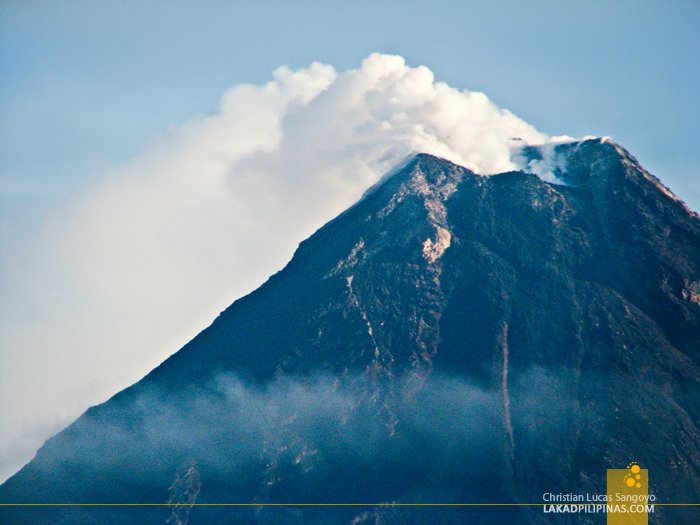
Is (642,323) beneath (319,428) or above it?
above

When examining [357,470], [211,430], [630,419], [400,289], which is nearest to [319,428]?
[357,470]

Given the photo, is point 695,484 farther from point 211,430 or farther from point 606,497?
point 211,430

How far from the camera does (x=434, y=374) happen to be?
13075 centimetres

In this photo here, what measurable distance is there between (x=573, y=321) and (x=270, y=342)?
6241 cm

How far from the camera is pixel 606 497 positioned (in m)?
110

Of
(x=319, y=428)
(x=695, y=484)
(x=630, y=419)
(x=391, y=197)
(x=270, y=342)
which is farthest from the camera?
(x=391, y=197)

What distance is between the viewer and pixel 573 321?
436 feet

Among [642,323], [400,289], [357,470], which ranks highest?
[400,289]

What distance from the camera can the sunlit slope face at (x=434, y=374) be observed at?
11588 centimetres

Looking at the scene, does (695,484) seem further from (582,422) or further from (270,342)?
(270,342)

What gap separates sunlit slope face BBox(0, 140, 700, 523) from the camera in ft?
380

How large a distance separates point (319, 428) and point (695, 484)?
65790 mm

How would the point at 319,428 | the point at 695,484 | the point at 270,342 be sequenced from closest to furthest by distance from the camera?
the point at 695,484 → the point at 319,428 → the point at 270,342

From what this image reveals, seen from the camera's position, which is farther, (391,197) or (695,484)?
(391,197)
